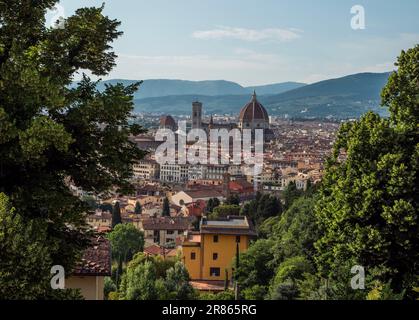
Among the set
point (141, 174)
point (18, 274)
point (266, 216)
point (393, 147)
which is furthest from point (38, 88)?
point (141, 174)

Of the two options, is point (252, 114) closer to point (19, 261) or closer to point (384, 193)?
point (384, 193)

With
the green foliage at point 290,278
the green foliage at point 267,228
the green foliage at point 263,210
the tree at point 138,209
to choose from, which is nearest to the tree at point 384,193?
the green foliage at point 290,278

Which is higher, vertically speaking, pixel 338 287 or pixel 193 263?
pixel 338 287

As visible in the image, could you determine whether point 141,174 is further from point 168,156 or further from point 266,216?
point 266,216

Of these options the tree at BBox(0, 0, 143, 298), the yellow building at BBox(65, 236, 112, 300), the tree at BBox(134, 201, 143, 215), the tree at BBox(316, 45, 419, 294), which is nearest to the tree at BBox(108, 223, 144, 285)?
the tree at BBox(134, 201, 143, 215)

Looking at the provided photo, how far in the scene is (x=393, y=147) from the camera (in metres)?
6.84

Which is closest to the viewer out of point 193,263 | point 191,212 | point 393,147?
point 393,147

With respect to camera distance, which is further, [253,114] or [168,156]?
[253,114]

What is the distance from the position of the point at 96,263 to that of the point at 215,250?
15.2 metres

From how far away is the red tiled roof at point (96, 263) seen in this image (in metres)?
6.52

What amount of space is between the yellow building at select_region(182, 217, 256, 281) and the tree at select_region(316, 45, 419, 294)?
1443 centimetres

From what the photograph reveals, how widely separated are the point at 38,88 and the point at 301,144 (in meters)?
105

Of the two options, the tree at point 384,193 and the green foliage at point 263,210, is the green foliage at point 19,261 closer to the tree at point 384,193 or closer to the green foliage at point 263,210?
the tree at point 384,193
